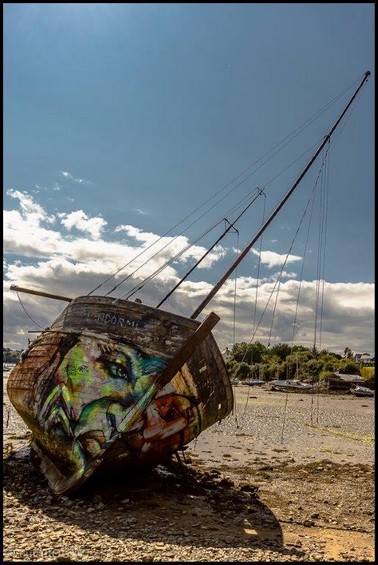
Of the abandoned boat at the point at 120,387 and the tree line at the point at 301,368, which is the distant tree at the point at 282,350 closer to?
the tree line at the point at 301,368

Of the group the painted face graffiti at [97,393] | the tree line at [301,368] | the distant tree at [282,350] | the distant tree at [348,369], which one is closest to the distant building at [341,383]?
the tree line at [301,368]

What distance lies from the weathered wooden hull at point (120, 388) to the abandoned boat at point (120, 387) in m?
0.02

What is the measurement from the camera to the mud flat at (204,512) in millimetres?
7547

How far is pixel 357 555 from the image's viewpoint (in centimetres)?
798

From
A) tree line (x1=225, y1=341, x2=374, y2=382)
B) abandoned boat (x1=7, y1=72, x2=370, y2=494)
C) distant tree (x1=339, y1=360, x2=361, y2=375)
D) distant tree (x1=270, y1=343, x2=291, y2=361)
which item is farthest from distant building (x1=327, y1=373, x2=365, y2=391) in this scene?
abandoned boat (x1=7, y1=72, x2=370, y2=494)

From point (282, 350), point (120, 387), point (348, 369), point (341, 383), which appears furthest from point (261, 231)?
point (282, 350)

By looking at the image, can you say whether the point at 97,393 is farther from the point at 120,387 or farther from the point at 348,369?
the point at 348,369

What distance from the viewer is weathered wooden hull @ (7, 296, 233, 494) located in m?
10.0

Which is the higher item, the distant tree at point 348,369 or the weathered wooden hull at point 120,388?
the weathered wooden hull at point 120,388

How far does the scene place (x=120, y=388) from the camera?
1022 cm

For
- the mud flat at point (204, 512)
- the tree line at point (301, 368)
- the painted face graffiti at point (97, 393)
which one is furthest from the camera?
the tree line at point (301, 368)

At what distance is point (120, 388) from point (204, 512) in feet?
9.81

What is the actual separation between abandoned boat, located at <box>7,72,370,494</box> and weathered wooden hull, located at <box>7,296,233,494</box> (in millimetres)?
21

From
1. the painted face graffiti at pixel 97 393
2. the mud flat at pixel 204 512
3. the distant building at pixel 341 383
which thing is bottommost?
the distant building at pixel 341 383
